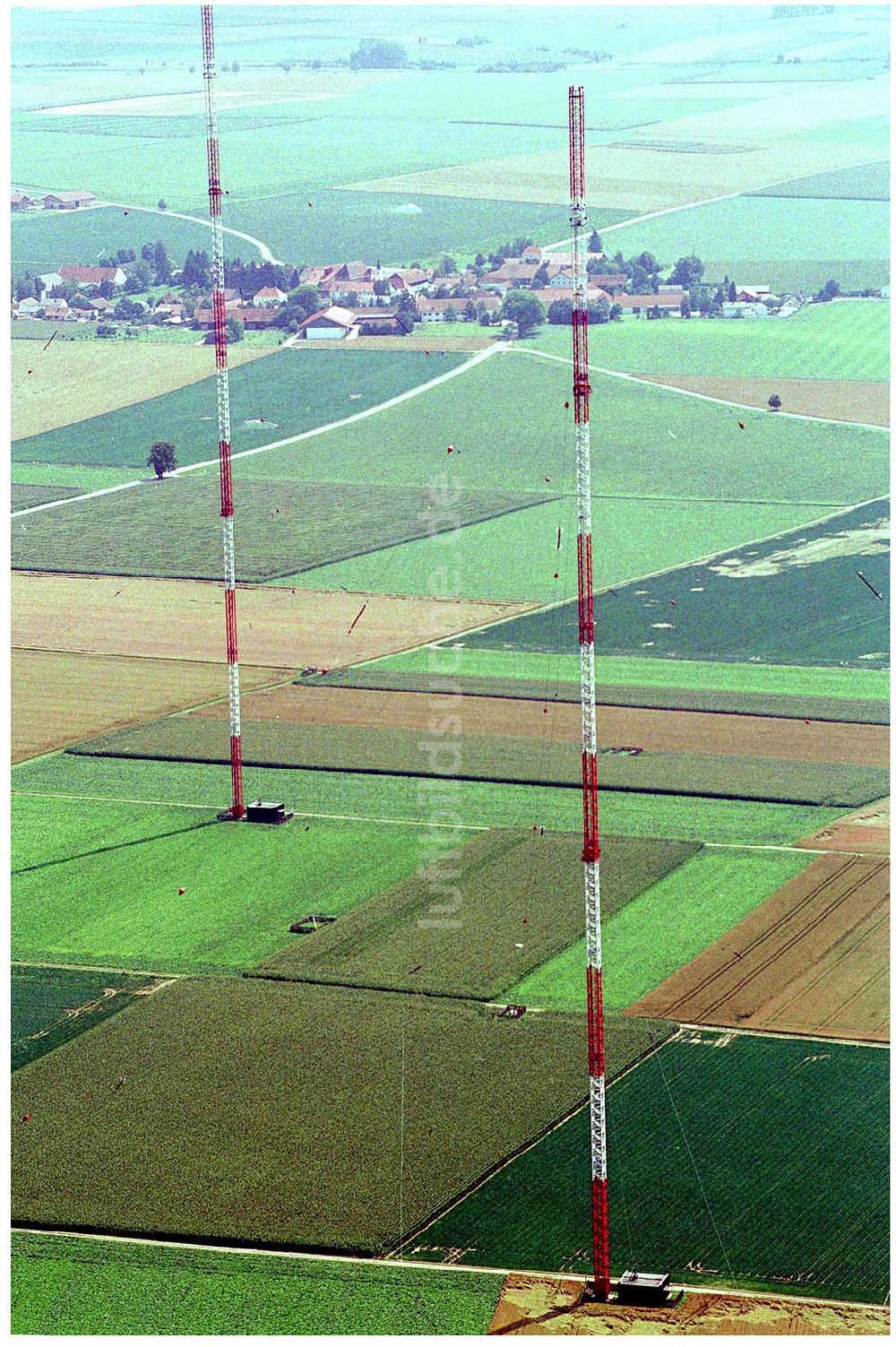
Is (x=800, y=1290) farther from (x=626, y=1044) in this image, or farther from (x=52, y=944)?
(x=52, y=944)

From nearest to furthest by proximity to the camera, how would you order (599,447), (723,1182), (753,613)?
(723,1182)
(753,613)
(599,447)

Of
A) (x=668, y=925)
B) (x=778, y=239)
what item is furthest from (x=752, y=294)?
(x=668, y=925)

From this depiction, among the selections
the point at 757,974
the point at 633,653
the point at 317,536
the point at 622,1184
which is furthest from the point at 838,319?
the point at 622,1184

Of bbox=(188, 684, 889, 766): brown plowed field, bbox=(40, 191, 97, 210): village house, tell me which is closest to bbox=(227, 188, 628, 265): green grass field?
bbox=(40, 191, 97, 210): village house

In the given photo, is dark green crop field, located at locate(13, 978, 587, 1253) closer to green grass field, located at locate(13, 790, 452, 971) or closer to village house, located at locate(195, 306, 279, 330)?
green grass field, located at locate(13, 790, 452, 971)

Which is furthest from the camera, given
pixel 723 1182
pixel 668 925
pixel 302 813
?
pixel 302 813

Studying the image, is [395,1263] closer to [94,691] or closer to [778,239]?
[94,691]
